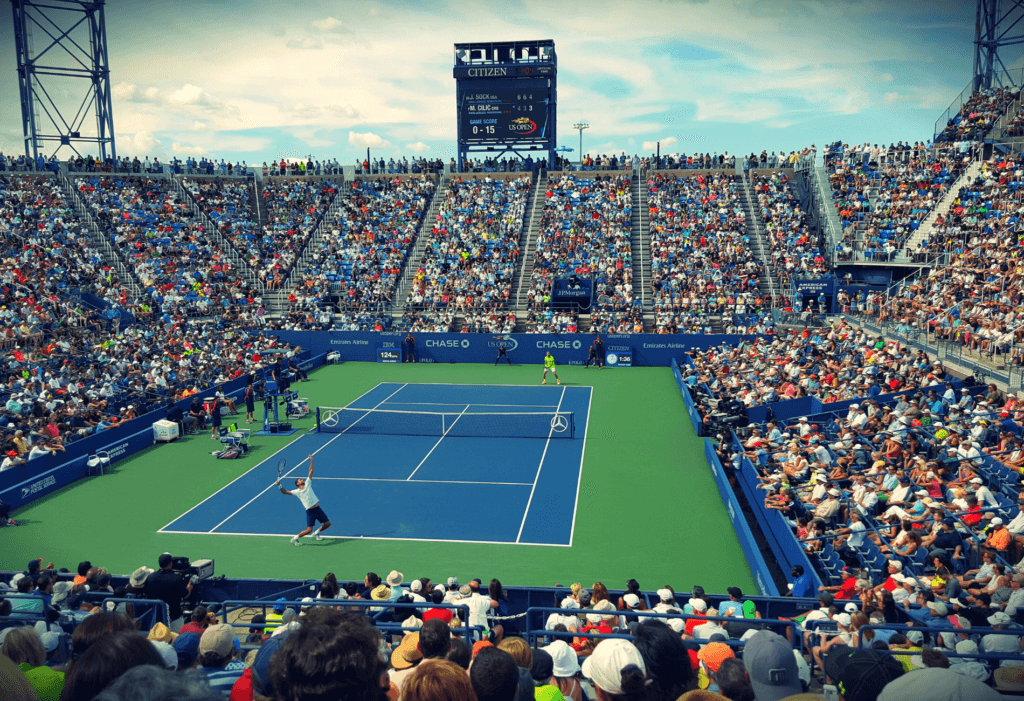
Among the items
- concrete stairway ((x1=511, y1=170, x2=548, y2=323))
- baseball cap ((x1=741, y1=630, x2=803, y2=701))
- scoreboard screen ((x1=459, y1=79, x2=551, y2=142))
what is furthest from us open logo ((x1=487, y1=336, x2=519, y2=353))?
baseball cap ((x1=741, y1=630, x2=803, y2=701))

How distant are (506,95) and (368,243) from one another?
1377 cm

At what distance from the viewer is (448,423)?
83.7 ft

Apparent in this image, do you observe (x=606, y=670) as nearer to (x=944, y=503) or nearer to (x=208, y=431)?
(x=944, y=503)

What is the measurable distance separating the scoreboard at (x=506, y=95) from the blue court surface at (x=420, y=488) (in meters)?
28.8

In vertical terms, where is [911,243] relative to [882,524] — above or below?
above

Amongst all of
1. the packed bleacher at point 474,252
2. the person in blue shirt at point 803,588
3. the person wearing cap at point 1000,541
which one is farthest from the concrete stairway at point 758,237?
the person in blue shirt at point 803,588

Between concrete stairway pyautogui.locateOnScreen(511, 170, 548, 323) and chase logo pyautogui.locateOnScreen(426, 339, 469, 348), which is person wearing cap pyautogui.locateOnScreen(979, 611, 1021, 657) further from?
concrete stairway pyautogui.locateOnScreen(511, 170, 548, 323)

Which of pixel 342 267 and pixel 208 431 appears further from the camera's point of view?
pixel 342 267

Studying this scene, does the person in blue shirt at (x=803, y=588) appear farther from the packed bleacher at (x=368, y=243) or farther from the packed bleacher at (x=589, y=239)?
the packed bleacher at (x=368, y=243)

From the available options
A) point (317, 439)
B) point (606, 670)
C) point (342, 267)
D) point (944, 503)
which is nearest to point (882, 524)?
point (944, 503)

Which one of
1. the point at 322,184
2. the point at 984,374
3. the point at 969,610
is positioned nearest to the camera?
the point at 969,610

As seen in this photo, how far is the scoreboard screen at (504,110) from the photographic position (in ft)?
162

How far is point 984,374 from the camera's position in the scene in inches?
776

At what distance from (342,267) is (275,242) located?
22.3 ft
